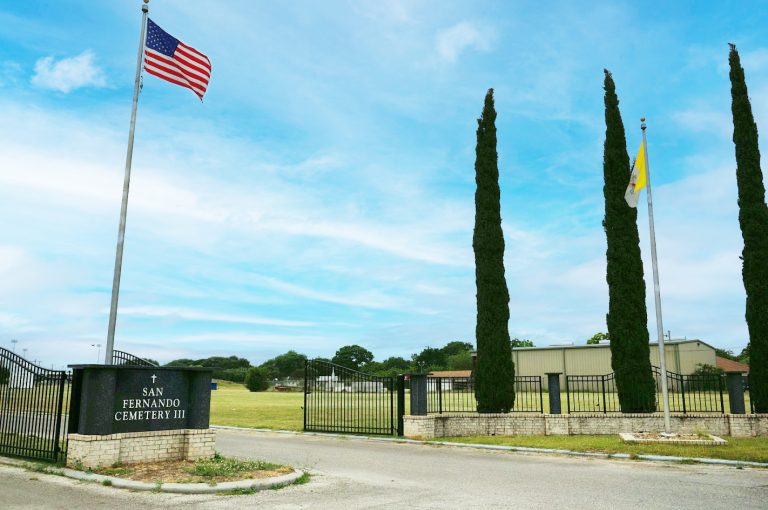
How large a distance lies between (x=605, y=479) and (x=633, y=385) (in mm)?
9873

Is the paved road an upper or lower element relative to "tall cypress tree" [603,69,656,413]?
lower

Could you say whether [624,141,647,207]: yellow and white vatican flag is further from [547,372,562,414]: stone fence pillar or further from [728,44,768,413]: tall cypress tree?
[547,372,562,414]: stone fence pillar

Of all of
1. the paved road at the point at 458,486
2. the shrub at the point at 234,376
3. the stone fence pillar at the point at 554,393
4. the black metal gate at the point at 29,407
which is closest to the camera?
the paved road at the point at 458,486

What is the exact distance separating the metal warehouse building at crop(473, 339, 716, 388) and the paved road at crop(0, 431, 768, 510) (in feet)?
129

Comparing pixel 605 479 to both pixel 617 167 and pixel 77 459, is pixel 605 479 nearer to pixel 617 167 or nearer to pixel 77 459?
pixel 77 459

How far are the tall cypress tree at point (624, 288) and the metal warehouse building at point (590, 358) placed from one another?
3117 cm

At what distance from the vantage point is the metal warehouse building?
54031 millimetres

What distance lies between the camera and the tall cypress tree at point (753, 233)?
19.5 metres

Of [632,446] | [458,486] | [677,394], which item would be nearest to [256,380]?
[677,394]

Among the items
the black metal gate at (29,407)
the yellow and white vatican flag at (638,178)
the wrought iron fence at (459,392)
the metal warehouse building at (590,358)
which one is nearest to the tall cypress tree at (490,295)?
the wrought iron fence at (459,392)

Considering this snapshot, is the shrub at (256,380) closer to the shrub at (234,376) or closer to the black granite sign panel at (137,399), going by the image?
the shrub at (234,376)

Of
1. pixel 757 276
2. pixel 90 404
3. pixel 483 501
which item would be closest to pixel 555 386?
pixel 757 276

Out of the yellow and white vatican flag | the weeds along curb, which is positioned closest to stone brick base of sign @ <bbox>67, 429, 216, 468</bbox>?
the weeds along curb

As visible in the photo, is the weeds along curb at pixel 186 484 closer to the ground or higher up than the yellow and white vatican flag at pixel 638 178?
closer to the ground
